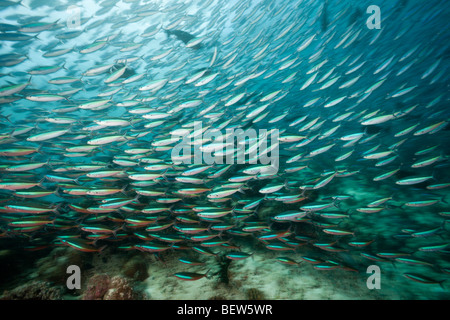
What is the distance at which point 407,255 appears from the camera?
3.75 metres

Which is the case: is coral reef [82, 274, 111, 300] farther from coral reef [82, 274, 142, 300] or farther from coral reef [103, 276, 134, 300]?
coral reef [103, 276, 134, 300]

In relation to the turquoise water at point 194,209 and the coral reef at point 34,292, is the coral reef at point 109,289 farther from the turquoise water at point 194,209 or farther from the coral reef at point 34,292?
the coral reef at point 34,292

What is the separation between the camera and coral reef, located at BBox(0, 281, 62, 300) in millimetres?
3526

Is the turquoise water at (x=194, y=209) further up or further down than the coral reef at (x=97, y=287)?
further up

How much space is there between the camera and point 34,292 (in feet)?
12.0

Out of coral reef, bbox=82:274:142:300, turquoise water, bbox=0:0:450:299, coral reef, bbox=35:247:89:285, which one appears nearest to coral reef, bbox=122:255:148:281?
turquoise water, bbox=0:0:450:299

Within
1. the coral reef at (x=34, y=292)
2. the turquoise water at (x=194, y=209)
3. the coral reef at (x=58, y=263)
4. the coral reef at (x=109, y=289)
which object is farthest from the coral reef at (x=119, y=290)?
the coral reef at (x=58, y=263)

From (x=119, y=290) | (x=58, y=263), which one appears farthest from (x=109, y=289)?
(x=58, y=263)

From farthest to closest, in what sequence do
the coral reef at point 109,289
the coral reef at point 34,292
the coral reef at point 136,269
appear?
the coral reef at point 136,269 → the coral reef at point 109,289 → the coral reef at point 34,292

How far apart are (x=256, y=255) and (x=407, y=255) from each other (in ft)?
10.9

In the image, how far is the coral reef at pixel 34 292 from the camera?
3.53m

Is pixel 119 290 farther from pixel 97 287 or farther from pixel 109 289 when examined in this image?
pixel 97 287

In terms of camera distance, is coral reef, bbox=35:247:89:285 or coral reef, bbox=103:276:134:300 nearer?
coral reef, bbox=103:276:134:300
